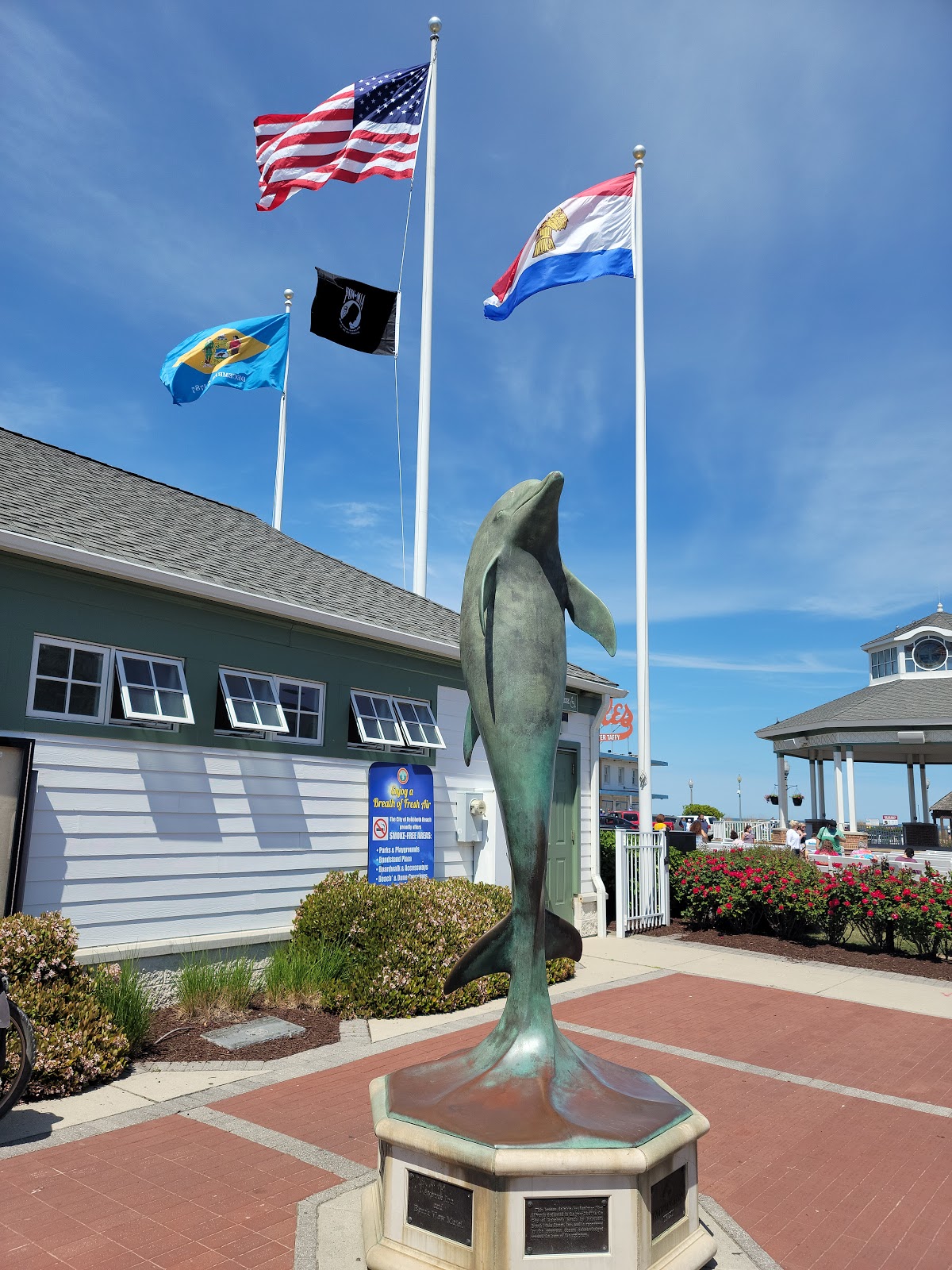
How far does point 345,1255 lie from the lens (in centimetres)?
364

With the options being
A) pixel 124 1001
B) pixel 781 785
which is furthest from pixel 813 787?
pixel 124 1001

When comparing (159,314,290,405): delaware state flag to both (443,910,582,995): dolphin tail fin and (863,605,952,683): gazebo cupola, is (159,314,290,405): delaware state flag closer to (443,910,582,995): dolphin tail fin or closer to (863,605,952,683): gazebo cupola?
(443,910,582,995): dolphin tail fin

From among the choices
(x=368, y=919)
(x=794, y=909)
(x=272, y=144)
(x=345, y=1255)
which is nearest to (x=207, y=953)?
(x=368, y=919)

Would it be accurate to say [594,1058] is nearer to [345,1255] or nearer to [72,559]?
[345,1255]

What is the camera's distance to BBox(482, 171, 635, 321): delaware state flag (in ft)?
41.8

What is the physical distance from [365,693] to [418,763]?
1096 millimetres

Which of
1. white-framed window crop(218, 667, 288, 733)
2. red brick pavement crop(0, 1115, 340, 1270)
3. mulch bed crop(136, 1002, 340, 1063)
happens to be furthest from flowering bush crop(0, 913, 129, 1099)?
white-framed window crop(218, 667, 288, 733)

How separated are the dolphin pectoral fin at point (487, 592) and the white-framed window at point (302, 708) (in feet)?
16.8

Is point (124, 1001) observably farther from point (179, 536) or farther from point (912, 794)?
point (912, 794)

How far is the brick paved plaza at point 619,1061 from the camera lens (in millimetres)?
3816

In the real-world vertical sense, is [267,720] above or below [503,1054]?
above

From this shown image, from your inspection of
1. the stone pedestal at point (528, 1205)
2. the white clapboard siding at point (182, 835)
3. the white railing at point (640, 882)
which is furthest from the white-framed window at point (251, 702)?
the white railing at point (640, 882)

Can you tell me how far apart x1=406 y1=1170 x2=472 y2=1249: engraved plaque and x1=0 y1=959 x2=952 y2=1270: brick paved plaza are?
70 centimetres

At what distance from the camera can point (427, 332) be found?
47.1 feet
